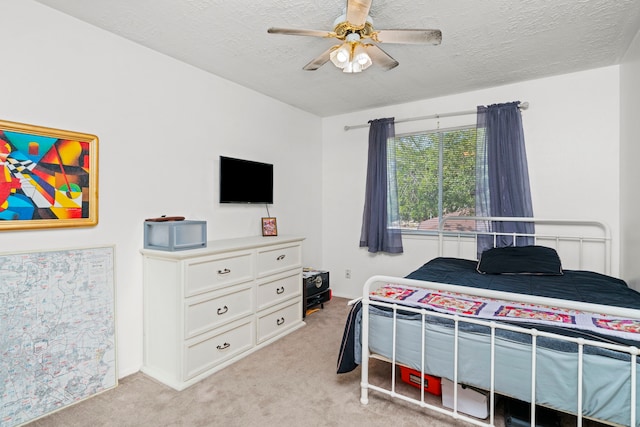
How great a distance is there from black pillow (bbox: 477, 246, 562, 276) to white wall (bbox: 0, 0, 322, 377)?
224 cm

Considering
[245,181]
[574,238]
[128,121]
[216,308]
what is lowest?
[216,308]

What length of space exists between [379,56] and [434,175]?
204 centimetres

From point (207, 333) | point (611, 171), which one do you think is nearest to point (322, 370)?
point (207, 333)

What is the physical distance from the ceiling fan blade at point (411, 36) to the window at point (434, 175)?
2.01 metres

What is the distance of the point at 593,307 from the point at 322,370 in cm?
172

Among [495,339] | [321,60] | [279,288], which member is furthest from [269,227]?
[495,339]

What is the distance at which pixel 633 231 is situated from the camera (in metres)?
2.46

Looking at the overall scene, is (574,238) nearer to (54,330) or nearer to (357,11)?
(357,11)

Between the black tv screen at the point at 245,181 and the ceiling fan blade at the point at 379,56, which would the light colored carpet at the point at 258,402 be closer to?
the black tv screen at the point at 245,181

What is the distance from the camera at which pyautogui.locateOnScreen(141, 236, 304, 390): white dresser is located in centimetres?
225

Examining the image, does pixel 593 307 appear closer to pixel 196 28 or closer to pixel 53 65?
pixel 196 28

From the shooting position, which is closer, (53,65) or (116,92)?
(53,65)

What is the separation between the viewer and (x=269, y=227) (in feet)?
11.6

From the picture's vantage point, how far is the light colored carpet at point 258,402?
1.85 metres
